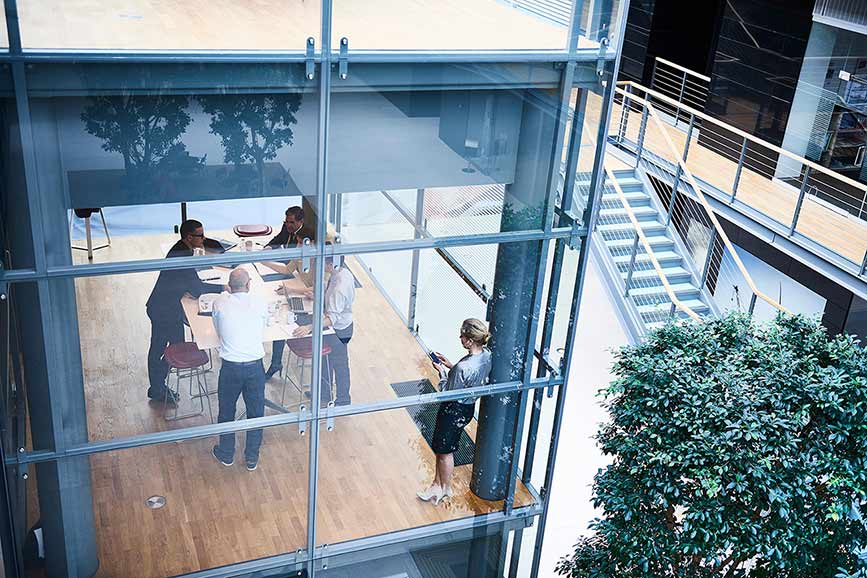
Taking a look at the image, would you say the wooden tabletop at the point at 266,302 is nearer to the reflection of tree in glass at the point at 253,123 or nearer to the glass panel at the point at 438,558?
the reflection of tree in glass at the point at 253,123

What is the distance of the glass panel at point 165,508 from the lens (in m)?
4.51

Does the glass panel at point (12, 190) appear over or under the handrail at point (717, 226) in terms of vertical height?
over

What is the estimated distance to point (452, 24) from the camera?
167 inches

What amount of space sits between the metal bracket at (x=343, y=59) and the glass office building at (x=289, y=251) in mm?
10

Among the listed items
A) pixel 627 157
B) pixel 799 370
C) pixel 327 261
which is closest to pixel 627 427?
pixel 799 370

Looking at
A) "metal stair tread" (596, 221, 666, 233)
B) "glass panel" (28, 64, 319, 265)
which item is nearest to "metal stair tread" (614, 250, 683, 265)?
"metal stair tread" (596, 221, 666, 233)

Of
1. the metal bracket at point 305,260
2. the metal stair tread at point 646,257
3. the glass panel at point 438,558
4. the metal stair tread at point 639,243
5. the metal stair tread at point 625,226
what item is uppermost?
the metal bracket at point 305,260

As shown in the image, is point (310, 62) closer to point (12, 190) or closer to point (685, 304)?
point (12, 190)

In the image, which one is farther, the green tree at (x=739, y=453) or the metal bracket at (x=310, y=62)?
the green tree at (x=739, y=453)

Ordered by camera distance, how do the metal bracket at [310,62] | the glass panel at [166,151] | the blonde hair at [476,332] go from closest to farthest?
the glass panel at [166,151] → the metal bracket at [310,62] → the blonde hair at [476,332]

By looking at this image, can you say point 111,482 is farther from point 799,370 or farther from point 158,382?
point 799,370

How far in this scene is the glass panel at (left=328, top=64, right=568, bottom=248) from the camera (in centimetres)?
424

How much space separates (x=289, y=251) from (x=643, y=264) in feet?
16.0

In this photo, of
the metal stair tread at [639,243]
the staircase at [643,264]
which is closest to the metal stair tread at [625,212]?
the staircase at [643,264]
